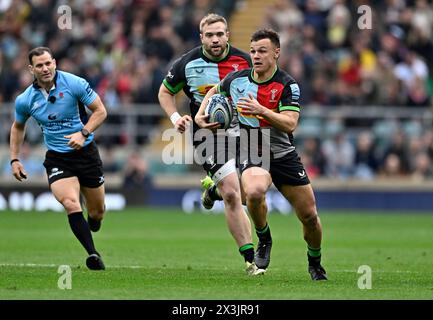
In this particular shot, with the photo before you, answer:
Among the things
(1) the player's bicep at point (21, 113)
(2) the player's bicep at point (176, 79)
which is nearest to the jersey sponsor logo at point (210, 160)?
(2) the player's bicep at point (176, 79)

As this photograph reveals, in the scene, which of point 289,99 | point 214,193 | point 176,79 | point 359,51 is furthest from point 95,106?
point 359,51

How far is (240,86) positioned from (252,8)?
1925cm

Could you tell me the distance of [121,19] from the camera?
97.9ft

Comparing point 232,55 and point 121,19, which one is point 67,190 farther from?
point 121,19

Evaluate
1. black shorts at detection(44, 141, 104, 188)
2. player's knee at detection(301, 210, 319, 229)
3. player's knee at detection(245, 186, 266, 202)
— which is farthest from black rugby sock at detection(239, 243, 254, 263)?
black shorts at detection(44, 141, 104, 188)

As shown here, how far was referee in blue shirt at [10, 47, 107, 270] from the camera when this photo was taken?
13133mm

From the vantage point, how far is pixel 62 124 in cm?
1346

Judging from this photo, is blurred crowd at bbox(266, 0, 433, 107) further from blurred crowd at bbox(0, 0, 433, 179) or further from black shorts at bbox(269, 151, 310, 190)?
black shorts at bbox(269, 151, 310, 190)

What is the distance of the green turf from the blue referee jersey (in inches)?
61.3

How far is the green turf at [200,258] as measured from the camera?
35.7 ft

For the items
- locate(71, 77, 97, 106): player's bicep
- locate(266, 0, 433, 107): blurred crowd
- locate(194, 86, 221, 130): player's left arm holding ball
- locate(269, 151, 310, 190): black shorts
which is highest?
locate(266, 0, 433, 107): blurred crowd

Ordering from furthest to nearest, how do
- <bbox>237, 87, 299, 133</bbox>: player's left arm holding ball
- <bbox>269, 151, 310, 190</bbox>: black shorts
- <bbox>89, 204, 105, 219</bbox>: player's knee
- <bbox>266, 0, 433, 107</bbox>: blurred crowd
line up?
<bbox>266, 0, 433, 107</bbox>: blurred crowd
<bbox>89, 204, 105, 219</bbox>: player's knee
<bbox>269, 151, 310, 190</bbox>: black shorts
<bbox>237, 87, 299, 133</bbox>: player's left arm holding ball

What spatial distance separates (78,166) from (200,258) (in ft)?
8.96

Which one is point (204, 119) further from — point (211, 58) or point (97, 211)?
point (97, 211)
